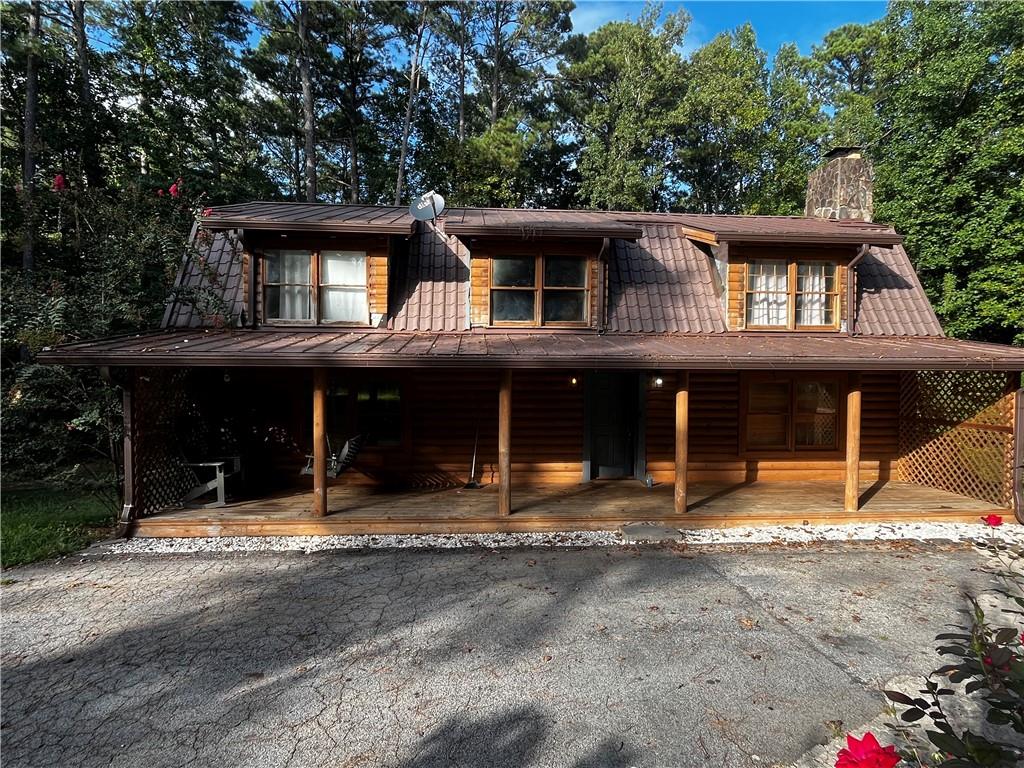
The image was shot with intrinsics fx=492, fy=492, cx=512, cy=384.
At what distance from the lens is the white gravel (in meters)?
6.20

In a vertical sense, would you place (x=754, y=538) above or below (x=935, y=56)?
below

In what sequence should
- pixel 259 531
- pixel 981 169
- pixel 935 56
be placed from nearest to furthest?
pixel 259 531, pixel 981 169, pixel 935 56

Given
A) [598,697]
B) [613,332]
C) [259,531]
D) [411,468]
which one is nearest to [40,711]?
[259,531]

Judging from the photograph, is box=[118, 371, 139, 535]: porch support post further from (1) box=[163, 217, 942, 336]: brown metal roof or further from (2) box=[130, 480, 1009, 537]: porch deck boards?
(1) box=[163, 217, 942, 336]: brown metal roof

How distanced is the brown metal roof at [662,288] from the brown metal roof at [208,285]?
6475 mm

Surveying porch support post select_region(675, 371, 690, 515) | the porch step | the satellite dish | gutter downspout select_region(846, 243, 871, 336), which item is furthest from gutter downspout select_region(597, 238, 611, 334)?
gutter downspout select_region(846, 243, 871, 336)

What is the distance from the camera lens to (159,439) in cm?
711

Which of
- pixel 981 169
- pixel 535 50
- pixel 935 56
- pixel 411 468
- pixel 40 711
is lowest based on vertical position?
pixel 40 711

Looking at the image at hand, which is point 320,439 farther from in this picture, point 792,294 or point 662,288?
point 792,294

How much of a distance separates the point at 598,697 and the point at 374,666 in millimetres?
1679

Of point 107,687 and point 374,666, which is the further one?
point 374,666

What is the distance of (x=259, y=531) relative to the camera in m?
6.53

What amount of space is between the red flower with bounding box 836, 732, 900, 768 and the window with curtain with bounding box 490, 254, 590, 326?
730cm

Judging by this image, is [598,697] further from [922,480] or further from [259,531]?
[922,480]
